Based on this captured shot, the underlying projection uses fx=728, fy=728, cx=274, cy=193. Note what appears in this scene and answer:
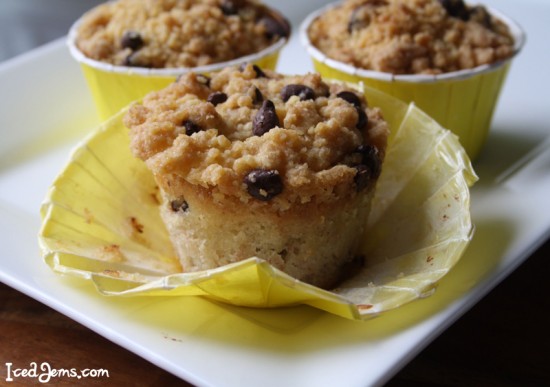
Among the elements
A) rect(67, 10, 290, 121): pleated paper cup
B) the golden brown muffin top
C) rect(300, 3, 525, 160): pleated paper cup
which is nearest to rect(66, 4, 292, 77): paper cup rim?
rect(67, 10, 290, 121): pleated paper cup

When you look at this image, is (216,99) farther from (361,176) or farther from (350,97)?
(361,176)

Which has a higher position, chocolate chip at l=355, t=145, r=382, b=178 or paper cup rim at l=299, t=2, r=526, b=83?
chocolate chip at l=355, t=145, r=382, b=178

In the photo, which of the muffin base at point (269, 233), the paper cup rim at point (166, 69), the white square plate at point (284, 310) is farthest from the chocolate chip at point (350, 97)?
the paper cup rim at point (166, 69)

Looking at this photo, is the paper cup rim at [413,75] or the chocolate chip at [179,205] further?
the paper cup rim at [413,75]

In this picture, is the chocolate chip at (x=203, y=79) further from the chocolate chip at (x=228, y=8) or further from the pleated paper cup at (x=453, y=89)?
the chocolate chip at (x=228, y=8)

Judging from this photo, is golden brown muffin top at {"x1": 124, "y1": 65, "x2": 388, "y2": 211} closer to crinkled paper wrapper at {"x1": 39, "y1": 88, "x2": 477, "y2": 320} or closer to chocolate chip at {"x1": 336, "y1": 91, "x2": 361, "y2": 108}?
chocolate chip at {"x1": 336, "y1": 91, "x2": 361, "y2": 108}

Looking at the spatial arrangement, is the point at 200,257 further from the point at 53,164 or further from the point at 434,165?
the point at 53,164

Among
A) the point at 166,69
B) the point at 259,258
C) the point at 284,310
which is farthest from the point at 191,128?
the point at 166,69
